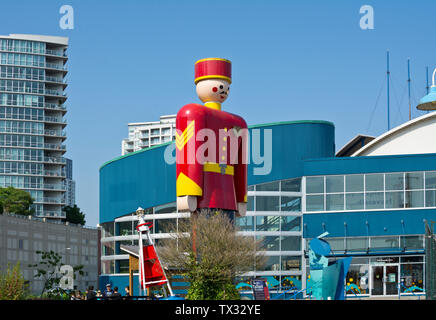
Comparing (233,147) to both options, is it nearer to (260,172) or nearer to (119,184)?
(260,172)

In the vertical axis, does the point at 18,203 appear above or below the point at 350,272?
above

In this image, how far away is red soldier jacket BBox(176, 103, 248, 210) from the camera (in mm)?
21328

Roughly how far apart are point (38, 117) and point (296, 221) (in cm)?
6845

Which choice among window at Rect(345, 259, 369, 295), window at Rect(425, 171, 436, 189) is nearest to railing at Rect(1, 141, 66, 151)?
window at Rect(345, 259, 369, 295)


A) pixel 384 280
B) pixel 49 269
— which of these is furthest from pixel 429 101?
pixel 49 269

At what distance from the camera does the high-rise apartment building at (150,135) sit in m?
158

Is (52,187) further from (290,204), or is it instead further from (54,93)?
(290,204)

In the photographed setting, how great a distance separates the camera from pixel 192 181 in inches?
837

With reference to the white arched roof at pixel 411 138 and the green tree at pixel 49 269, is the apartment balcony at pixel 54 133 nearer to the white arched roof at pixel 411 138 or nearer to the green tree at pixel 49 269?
the green tree at pixel 49 269

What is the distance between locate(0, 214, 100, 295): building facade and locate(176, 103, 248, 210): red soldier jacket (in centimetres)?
4255

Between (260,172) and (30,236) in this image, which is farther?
(30,236)

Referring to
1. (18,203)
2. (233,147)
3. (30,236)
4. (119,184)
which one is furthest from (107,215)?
(18,203)

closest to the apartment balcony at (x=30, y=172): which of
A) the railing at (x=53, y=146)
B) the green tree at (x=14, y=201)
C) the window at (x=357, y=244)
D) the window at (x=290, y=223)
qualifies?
the railing at (x=53, y=146)
